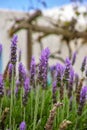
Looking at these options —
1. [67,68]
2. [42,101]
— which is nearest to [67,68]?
[67,68]

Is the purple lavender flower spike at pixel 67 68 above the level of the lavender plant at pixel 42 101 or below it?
above

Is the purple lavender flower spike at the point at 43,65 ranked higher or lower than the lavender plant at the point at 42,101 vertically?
higher

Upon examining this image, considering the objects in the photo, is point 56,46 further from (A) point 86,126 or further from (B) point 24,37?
(A) point 86,126

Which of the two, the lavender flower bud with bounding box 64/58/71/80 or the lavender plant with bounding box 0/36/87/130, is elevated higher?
the lavender flower bud with bounding box 64/58/71/80

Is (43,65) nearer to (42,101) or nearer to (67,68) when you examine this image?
(67,68)

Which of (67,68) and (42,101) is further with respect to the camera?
(42,101)

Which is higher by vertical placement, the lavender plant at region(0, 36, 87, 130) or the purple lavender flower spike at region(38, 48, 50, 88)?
the purple lavender flower spike at region(38, 48, 50, 88)

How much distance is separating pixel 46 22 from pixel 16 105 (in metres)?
6.10

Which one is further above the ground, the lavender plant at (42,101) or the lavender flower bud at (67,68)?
the lavender flower bud at (67,68)

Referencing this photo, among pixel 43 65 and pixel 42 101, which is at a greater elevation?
pixel 43 65

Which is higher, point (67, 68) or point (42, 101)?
point (67, 68)

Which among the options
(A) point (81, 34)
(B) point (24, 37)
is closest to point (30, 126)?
(A) point (81, 34)

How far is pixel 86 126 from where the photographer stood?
1652 millimetres

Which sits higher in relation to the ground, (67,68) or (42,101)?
(67,68)
